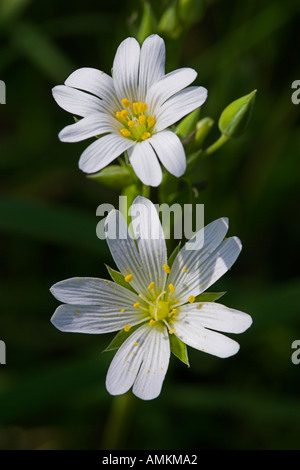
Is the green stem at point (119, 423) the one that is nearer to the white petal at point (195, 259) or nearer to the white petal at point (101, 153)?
the white petal at point (195, 259)

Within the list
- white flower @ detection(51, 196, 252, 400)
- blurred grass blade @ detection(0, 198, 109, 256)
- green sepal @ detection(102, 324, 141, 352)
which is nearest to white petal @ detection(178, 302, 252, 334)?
white flower @ detection(51, 196, 252, 400)

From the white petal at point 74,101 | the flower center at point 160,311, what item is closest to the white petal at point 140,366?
the flower center at point 160,311

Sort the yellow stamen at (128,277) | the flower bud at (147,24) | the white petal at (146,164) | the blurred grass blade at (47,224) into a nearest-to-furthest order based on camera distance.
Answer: the white petal at (146,164), the yellow stamen at (128,277), the flower bud at (147,24), the blurred grass blade at (47,224)

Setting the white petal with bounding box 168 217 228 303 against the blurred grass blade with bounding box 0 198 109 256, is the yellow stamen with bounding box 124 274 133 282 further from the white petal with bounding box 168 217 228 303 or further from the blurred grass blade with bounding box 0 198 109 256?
the blurred grass blade with bounding box 0 198 109 256

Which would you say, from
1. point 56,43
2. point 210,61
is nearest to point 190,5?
point 210,61

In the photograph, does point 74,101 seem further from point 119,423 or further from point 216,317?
point 119,423

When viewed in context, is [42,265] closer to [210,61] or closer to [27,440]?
[27,440]
